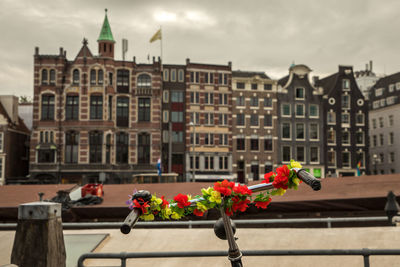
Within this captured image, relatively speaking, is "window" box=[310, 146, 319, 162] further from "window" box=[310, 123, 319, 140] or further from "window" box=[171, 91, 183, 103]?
"window" box=[171, 91, 183, 103]

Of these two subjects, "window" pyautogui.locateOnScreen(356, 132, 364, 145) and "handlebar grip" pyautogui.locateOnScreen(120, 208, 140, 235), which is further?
"window" pyautogui.locateOnScreen(356, 132, 364, 145)

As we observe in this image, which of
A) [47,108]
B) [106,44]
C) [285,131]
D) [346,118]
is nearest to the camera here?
[47,108]

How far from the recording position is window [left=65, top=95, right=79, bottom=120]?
41.5 meters

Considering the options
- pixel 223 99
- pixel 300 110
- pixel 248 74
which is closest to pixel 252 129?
pixel 223 99

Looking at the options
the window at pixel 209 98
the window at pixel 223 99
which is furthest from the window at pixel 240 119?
the window at pixel 209 98

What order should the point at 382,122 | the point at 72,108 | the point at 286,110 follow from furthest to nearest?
the point at 382,122
the point at 286,110
the point at 72,108

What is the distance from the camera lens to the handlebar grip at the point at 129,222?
2773mm

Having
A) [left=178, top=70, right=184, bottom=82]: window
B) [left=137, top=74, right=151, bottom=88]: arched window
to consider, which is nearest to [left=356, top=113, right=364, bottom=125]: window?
[left=178, top=70, right=184, bottom=82]: window

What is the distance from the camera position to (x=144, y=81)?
140 ft

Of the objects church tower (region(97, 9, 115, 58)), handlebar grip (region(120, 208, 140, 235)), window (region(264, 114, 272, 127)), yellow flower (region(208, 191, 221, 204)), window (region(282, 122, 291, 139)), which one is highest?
church tower (region(97, 9, 115, 58))

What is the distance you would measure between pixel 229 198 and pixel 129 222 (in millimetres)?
676

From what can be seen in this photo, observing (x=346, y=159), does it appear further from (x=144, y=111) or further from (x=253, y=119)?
(x=144, y=111)

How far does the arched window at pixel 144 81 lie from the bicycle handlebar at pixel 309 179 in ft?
133

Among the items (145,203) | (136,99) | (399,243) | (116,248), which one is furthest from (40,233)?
(136,99)
